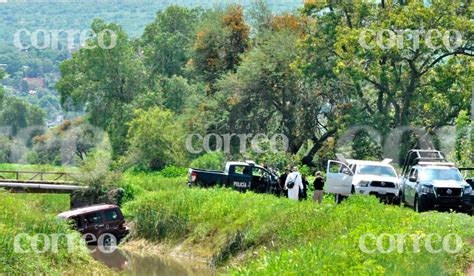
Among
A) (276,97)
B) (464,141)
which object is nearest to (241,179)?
(464,141)

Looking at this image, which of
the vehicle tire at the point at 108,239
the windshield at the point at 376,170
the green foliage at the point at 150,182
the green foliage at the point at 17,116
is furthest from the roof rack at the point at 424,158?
the green foliage at the point at 17,116

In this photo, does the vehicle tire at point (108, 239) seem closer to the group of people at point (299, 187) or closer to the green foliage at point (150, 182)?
the green foliage at point (150, 182)

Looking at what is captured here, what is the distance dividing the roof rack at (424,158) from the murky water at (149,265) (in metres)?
9.14

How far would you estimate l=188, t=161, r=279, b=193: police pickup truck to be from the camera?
3991 cm

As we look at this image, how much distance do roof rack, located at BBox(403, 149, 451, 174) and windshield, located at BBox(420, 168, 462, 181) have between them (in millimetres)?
865

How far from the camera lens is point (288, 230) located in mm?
26406

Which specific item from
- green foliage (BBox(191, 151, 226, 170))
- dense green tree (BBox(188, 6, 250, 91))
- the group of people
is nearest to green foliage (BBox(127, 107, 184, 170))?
green foliage (BBox(191, 151, 226, 170))

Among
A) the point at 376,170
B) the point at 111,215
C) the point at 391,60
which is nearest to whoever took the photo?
the point at 376,170

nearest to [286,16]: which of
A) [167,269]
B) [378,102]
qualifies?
[378,102]

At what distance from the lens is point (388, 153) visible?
52.7 metres

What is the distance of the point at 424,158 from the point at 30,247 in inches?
658

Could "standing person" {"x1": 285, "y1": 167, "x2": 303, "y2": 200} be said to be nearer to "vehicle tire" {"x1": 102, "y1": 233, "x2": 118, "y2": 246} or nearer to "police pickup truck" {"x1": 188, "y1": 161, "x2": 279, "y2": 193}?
"police pickup truck" {"x1": 188, "y1": 161, "x2": 279, "y2": 193}

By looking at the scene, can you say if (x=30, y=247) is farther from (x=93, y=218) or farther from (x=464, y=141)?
(x=464, y=141)

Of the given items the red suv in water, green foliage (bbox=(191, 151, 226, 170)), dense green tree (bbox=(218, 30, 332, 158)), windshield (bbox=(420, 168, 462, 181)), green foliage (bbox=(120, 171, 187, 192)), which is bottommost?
the red suv in water
